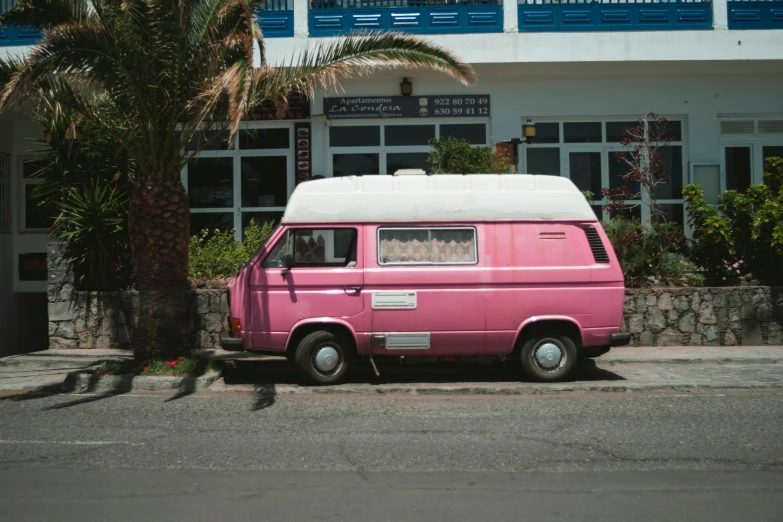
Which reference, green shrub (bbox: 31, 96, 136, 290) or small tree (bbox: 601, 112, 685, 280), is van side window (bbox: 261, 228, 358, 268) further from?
small tree (bbox: 601, 112, 685, 280)

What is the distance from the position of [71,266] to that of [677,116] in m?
12.5

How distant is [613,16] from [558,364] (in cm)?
940

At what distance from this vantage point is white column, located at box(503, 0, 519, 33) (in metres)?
15.4

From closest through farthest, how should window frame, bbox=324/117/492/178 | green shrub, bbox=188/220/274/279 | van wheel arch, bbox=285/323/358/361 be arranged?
van wheel arch, bbox=285/323/358/361
green shrub, bbox=188/220/274/279
window frame, bbox=324/117/492/178

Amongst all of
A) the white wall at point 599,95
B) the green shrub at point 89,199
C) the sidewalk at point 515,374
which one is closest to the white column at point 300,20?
the white wall at point 599,95

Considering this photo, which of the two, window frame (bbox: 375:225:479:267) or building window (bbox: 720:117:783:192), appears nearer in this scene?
window frame (bbox: 375:225:479:267)

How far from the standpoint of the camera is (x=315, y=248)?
9.20 m

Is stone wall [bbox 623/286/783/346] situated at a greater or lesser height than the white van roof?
lesser

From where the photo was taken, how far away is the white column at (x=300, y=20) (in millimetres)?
15469

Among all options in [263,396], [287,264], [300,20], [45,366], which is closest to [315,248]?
[287,264]

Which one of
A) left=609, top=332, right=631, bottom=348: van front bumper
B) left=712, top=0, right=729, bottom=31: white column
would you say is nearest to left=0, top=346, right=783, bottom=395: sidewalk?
left=609, top=332, right=631, bottom=348: van front bumper

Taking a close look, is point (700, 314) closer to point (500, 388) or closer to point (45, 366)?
point (500, 388)

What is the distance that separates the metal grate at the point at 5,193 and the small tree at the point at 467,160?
32.1ft

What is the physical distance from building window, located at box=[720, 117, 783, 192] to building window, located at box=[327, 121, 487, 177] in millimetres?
5350
